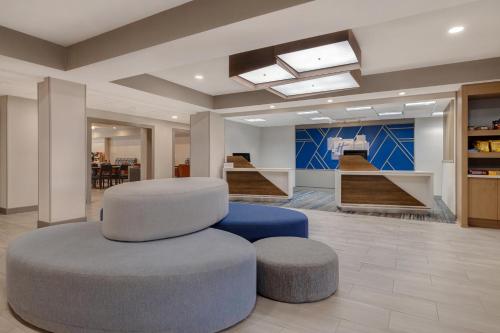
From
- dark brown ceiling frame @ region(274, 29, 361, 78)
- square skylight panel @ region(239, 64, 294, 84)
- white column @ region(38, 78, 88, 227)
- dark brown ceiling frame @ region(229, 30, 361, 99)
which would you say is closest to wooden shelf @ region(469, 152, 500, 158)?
dark brown ceiling frame @ region(229, 30, 361, 99)

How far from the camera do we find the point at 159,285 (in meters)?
1.74

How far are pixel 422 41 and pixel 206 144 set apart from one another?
5.42 metres

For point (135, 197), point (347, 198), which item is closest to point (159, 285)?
point (135, 197)

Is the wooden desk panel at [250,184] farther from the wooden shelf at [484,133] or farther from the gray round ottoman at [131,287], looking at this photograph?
the gray round ottoman at [131,287]

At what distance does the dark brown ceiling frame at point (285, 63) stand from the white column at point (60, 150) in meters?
2.88

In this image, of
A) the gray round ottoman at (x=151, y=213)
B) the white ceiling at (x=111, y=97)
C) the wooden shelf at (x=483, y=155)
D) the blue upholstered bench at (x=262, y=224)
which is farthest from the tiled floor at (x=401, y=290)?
the white ceiling at (x=111, y=97)

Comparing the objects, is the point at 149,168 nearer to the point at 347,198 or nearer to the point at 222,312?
the point at 347,198

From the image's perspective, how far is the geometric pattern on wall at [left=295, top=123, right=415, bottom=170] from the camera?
9.98m

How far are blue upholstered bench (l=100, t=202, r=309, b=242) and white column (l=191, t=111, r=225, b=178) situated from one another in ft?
14.8

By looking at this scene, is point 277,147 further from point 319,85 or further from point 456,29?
point 456,29

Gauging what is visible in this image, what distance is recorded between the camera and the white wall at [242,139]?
34.2ft

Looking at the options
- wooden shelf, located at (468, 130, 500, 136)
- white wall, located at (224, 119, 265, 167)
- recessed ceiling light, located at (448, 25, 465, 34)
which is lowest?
wooden shelf, located at (468, 130, 500, 136)

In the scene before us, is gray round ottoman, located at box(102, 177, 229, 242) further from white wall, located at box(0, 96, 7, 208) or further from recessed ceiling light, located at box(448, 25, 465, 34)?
white wall, located at box(0, 96, 7, 208)

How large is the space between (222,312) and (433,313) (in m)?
1.62
